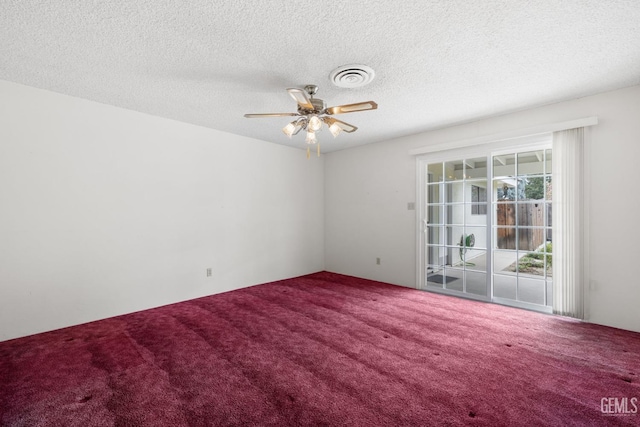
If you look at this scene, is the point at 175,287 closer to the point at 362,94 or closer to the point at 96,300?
the point at 96,300

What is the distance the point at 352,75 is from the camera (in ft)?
8.29

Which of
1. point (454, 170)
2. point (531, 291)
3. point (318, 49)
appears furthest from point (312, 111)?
point (531, 291)

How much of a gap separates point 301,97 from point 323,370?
2.24 m

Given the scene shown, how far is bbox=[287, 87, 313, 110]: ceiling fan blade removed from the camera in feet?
7.58

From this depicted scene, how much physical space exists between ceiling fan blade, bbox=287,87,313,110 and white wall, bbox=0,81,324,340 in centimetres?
227

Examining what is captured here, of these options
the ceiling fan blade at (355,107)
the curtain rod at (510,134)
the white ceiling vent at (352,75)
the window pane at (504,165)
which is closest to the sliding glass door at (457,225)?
the window pane at (504,165)

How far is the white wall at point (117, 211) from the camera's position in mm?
2799

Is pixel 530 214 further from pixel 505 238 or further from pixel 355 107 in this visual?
pixel 355 107

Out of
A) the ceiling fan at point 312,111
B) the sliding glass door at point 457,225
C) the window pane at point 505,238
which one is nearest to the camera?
the ceiling fan at point 312,111

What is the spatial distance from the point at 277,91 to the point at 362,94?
2.98ft

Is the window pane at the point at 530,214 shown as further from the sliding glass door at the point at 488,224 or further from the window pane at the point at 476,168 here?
the window pane at the point at 476,168

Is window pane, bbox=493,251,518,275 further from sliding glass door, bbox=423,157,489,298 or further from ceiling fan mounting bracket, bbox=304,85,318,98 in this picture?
ceiling fan mounting bracket, bbox=304,85,318,98

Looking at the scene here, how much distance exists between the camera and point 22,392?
6.27 ft

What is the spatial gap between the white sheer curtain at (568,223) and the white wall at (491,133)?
3.6 inches
